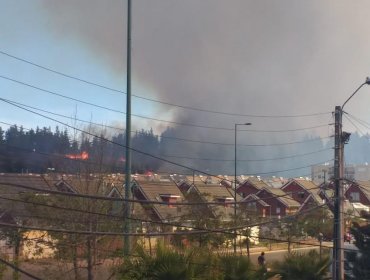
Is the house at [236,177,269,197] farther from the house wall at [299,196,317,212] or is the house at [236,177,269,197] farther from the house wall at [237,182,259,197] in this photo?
the house wall at [299,196,317,212]

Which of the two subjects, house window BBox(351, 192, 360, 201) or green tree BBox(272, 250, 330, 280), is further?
house window BBox(351, 192, 360, 201)

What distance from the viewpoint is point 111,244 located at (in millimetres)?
16203

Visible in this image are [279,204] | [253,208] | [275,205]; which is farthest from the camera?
[275,205]

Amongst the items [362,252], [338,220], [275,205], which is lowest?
[362,252]

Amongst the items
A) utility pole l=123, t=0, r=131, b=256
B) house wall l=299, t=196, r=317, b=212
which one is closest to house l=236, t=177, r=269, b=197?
house wall l=299, t=196, r=317, b=212

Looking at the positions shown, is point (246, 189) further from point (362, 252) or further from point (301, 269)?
point (301, 269)

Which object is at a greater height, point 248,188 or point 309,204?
point 248,188

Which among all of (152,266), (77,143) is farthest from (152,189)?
(152,266)

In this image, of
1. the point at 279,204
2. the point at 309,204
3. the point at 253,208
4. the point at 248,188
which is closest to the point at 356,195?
the point at 248,188

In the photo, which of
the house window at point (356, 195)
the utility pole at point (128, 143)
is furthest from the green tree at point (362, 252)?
the house window at point (356, 195)

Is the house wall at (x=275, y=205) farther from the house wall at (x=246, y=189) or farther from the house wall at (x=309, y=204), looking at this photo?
the house wall at (x=246, y=189)

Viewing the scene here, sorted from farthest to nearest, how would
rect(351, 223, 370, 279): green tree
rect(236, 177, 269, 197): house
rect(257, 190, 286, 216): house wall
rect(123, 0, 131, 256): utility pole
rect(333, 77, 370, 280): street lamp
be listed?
rect(236, 177, 269, 197): house < rect(257, 190, 286, 216): house wall < rect(351, 223, 370, 279): green tree < rect(333, 77, 370, 280): street lamp < rect(123, 0, 131, 256): utility pole

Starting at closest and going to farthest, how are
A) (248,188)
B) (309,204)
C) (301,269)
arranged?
(301,269) → (309,204) → (248,188)

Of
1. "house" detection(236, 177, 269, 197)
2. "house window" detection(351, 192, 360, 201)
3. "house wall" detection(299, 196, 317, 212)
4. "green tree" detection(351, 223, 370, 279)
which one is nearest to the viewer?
"green tree" detection(351, 223, 370, 279)
